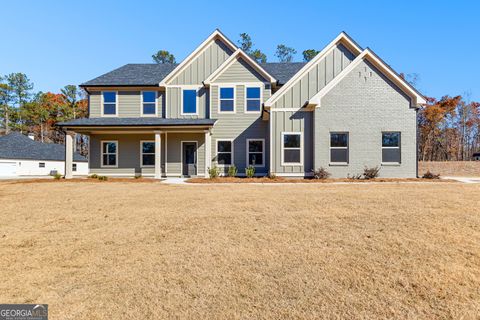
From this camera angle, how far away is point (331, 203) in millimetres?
7832

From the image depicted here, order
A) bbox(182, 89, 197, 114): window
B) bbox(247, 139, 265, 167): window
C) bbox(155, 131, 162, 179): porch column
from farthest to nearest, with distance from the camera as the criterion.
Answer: bbox(182, 89, 197, 114): window < bbox(247, 139, 265, 167): window < bbox(155, 131, 162, 179): porch column

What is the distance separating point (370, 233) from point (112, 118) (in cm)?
1856

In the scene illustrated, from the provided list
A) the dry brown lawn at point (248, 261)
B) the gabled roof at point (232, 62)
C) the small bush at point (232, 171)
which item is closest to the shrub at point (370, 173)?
the dry brown lawn at point (248, 261)

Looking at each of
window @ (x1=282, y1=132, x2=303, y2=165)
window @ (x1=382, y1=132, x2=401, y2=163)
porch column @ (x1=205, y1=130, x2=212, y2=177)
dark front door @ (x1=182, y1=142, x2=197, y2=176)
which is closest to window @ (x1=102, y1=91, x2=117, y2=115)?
dark front door @ (x1=182, y1=142, x2=197, y2=176)

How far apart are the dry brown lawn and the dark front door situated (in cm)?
1110

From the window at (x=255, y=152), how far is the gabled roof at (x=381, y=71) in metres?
4.74

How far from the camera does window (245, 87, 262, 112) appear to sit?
60.1 ft

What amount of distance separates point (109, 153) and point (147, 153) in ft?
8.81

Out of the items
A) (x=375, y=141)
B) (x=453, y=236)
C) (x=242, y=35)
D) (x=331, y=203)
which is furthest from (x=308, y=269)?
(x=242, y=35)

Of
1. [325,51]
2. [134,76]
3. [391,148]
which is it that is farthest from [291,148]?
[134,76]

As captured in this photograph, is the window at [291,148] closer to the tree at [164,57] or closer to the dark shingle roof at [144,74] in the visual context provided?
the dark shingle roof at [144,74]

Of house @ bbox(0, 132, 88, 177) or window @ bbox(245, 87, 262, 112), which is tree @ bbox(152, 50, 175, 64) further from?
window @ bbox(245, 87, 262, 112)

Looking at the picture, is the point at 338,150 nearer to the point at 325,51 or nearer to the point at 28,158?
the point at 325,51

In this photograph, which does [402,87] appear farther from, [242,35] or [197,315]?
[242,35]
